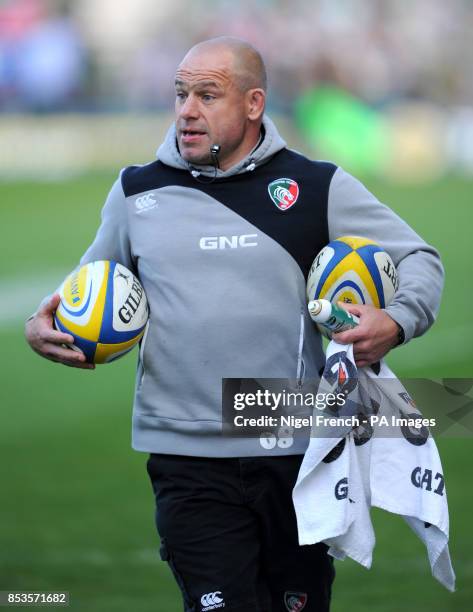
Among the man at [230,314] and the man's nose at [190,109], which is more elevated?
the man's nose at [190,109]

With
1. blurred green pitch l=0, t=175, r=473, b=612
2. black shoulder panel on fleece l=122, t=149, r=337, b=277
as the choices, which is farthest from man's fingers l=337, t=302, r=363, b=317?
blurred green pitch l=0, t=175, r=473, b=612

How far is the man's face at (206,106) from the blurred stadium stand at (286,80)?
2219cm

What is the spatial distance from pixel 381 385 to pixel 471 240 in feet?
48.0

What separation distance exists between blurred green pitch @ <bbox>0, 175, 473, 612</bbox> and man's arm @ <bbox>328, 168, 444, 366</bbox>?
6.85ft

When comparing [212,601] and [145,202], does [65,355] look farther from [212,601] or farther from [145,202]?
[212,601]

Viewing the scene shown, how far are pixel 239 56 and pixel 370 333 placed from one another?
45.2 inches

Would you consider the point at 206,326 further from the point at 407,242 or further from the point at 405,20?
the point at 405,20

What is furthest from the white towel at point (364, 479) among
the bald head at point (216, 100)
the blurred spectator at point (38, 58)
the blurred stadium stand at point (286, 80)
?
the blurred spectator at point (38, 58)

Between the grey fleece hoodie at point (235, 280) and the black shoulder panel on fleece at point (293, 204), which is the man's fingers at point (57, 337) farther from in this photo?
the black shoulder panel on fleece at point (293, 204)

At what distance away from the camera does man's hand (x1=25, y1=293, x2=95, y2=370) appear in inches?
190

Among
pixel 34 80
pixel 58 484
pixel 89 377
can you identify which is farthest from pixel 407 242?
pixel 34 80

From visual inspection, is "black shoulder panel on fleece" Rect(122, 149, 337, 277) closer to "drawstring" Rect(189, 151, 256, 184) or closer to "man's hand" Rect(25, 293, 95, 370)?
"drawstring" Rect(189, 151, 256, 184)

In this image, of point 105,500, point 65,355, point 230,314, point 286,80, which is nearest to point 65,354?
point 65,355

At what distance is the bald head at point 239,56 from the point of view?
4.99m
